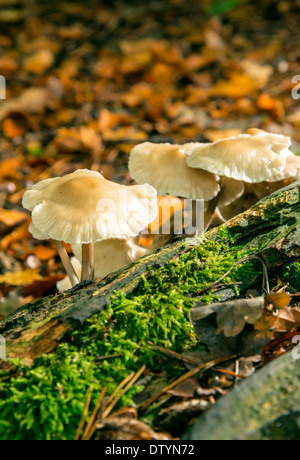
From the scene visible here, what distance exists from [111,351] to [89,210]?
0.77m

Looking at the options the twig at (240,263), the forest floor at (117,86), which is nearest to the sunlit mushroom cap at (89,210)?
the twig at (240,263)

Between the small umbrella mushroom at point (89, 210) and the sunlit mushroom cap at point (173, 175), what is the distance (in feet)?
1.23

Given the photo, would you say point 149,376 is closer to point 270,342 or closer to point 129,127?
point 270,342

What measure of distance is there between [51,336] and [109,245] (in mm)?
1174

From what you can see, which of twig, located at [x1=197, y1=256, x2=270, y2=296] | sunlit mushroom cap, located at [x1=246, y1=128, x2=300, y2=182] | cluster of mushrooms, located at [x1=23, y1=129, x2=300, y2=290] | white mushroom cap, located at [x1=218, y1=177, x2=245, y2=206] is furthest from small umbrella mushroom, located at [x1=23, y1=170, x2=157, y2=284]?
sunlit mushroom cap, located at [x1=246, y1=128, x2=300, y2=182]

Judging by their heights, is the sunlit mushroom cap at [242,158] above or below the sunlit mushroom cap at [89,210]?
above

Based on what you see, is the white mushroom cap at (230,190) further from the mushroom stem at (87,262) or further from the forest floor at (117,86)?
the forest floor at (117,86)

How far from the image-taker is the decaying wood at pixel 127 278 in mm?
1739

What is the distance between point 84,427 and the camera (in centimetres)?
145

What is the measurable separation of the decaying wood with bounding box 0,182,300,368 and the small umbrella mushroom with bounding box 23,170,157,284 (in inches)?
9.2

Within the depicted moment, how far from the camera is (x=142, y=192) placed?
7.53ft

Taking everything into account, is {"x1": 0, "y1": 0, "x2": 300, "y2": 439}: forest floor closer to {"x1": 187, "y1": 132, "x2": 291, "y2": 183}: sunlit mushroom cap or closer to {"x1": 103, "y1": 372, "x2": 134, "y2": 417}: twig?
{"x1": 103, "y1": 372, "x2": 134, "y2": 417}: twig

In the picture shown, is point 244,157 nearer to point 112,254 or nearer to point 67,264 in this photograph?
point 112,254

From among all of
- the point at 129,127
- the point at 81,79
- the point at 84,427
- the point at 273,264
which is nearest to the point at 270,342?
the point at 273,264
